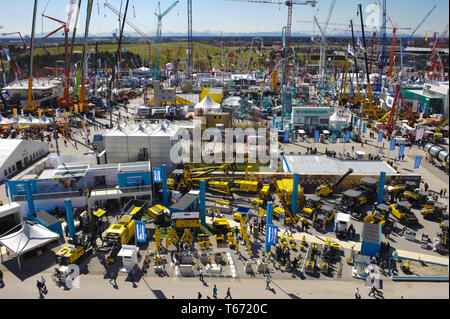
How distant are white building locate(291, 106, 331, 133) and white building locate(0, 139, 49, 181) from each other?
21912 millimetres

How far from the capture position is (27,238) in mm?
13438

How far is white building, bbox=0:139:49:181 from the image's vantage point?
71.2 ft

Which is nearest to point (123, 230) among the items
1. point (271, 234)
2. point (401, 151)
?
point (271, 234)

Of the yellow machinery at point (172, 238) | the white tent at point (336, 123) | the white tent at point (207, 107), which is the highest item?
the white tent at point (207, 107)

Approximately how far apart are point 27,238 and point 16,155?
38.3 feet

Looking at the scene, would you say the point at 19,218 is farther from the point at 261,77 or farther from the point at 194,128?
the point at 261,77

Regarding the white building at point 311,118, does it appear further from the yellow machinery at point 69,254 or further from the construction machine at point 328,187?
the yellow machinery at point 69,254

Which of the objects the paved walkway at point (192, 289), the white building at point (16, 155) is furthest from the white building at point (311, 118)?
the white building at point (16, 155)

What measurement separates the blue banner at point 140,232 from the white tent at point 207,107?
Answer: 25356 mm

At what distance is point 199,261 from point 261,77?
Result: 195 ft

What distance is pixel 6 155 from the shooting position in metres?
22.0

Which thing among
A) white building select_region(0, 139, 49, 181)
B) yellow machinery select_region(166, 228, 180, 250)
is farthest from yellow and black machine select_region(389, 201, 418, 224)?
white building select_region(0, 139, 49, 181)

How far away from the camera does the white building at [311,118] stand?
32.3 m

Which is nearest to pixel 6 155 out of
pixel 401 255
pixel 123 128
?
pixel 123 128
